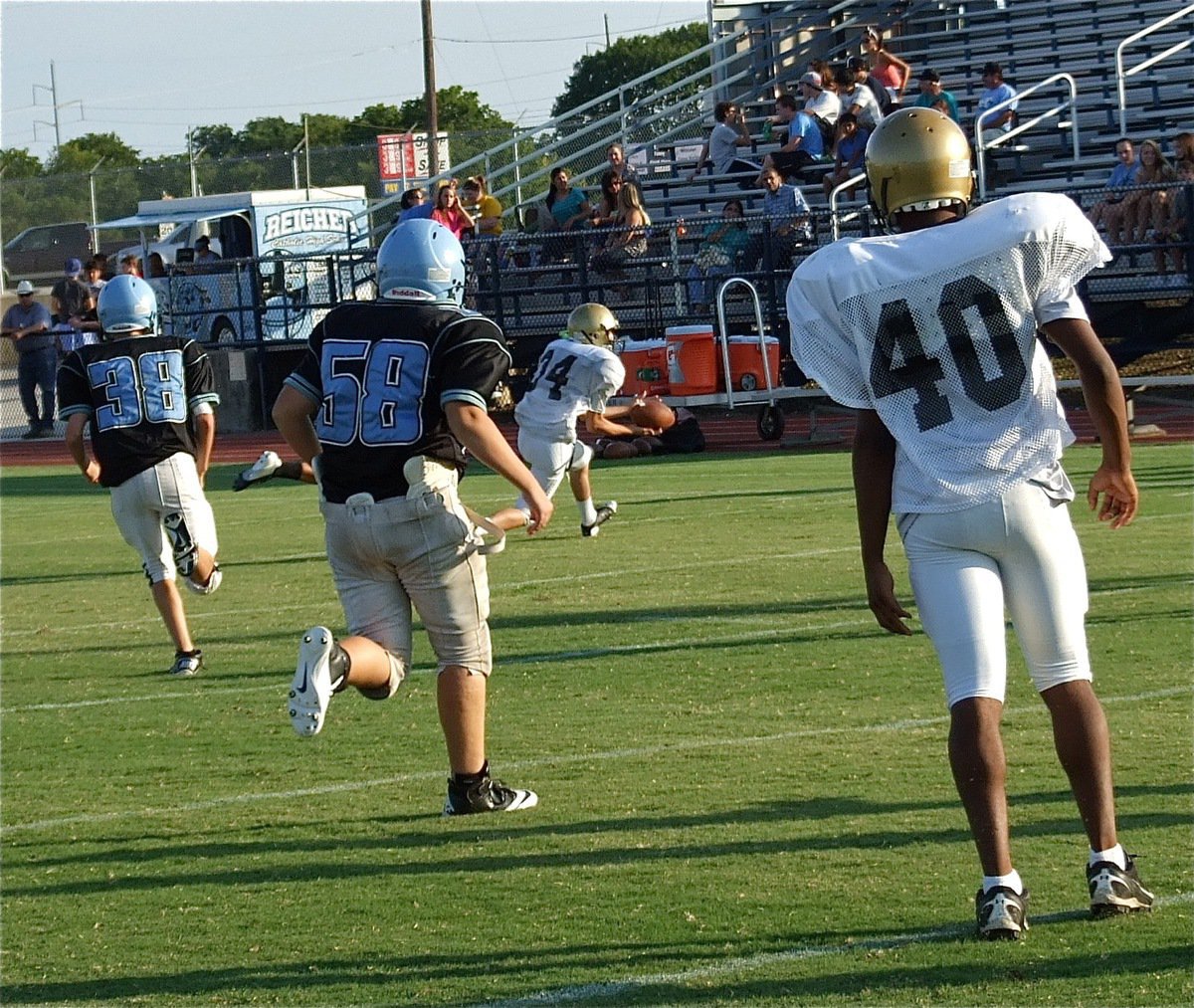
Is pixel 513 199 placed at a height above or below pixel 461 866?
above

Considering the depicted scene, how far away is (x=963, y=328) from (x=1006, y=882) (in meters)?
1.27

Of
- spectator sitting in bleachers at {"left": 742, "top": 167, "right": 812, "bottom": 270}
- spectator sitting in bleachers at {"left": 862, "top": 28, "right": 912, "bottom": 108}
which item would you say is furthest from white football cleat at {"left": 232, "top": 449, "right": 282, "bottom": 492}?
spectator sitting in bleachers at {"left": 862, "top": 28, "right": 912, "bottom": 108}

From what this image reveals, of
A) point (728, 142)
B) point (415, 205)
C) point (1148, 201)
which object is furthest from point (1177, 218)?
point (415, 205)

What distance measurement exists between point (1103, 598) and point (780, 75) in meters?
22.8

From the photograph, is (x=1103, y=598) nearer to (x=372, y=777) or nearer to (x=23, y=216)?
(x=372, y=777)

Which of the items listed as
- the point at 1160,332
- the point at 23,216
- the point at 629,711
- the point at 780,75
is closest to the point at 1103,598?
the point at 629,711

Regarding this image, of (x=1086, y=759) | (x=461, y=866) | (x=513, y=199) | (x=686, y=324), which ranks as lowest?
(x=461, y=866)

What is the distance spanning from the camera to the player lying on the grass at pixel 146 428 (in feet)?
29.5

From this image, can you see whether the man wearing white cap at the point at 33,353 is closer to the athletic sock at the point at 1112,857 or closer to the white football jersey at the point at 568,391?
the white football jersey at the point at 568,391

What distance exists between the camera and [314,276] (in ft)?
84.0

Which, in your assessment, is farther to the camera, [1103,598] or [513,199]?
[513,199]

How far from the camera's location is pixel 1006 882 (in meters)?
4.24

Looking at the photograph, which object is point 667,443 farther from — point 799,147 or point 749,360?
point 799,147

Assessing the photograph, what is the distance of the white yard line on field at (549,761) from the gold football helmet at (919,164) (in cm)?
269
